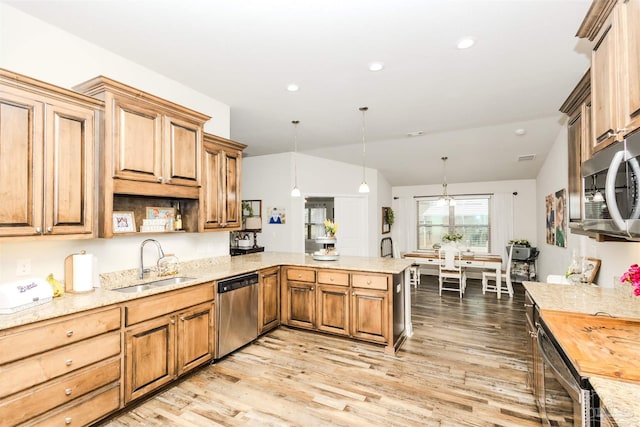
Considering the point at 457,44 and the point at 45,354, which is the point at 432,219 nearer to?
the point at 457,44

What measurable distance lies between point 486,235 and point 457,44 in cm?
624

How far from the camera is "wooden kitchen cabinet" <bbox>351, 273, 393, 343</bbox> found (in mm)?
3449

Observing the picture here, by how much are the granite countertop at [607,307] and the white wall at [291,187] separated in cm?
427

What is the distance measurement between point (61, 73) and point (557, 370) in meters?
3.82

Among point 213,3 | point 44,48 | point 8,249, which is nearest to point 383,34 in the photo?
point 213,3

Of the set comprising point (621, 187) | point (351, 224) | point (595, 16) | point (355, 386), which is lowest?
point (355, 386)

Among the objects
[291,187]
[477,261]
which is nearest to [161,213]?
[291,187]

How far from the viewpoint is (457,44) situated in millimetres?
2516

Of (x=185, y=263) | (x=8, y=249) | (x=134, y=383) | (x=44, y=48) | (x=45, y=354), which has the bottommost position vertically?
(x=134, y=383)

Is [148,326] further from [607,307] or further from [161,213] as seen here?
[607,307]

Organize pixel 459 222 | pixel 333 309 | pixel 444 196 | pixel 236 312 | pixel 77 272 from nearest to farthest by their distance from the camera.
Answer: pixel 77 272 → pixel 236 312 → pixel 333 309 → pixel 444 196 → pixel 459 222

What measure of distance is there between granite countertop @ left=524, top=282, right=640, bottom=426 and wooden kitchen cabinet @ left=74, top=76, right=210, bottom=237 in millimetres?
2967

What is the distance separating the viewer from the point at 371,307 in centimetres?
354

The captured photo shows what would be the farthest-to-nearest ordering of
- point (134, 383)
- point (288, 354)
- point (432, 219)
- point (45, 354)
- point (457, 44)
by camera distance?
point (432, 219), point (288, 354), point (457, 44), point (134, 383), point (45, 354)
